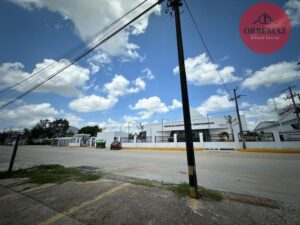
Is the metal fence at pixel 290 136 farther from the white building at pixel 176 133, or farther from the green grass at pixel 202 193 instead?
the green grass at pixel 202 193

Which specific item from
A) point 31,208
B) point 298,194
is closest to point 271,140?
point 298,194

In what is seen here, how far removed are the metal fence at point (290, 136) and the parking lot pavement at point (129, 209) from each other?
19926 millimetres

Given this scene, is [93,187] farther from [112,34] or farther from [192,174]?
[112,34]

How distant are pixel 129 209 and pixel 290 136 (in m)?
22.7

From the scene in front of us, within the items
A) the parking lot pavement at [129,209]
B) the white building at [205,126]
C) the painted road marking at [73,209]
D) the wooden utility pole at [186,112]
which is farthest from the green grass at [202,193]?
the white building at [205,126]

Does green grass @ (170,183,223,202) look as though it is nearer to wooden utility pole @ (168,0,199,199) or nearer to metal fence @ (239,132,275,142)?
wooden utility pole @ (168,0,199,199)

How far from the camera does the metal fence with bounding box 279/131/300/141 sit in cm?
1796

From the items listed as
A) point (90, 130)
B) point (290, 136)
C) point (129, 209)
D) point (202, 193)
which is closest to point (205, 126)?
point (290, 136)

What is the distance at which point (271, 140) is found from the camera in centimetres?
1909

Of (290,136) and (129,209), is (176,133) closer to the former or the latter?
(290,136)

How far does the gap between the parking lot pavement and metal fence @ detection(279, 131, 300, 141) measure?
19.9 m

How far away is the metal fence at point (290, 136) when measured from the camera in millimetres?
17959

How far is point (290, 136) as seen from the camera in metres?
18.4

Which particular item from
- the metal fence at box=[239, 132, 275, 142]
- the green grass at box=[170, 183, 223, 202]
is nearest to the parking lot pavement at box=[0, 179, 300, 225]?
the green grass at box=[170, 183, 223, 202]
